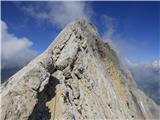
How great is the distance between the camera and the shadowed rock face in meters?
A: 26.0

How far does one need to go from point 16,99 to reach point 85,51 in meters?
15.7

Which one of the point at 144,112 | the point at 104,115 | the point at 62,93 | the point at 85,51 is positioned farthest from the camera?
the point at 144,112

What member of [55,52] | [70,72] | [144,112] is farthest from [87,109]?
Answer: [144,112]

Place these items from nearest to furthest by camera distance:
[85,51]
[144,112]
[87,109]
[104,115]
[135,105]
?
1. [87,109]
2. [104,115]
3. [85,51]
4. [135,105]
5. [144,112]

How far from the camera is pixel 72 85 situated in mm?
33688

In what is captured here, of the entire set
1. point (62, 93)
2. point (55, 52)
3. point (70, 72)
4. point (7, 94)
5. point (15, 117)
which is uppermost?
point (55, 52)

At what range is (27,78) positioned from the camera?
26578mm

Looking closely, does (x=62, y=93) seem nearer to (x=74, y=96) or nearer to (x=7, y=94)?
(x=74, y=96)

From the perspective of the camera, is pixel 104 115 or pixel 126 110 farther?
pixel 126 110

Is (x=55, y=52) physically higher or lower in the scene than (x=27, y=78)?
higher

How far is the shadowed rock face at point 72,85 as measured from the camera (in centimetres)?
2598

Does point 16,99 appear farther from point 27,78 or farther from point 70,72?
point 70,72

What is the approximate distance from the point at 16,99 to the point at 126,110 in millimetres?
22023

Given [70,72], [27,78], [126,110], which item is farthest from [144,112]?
[27,78]
